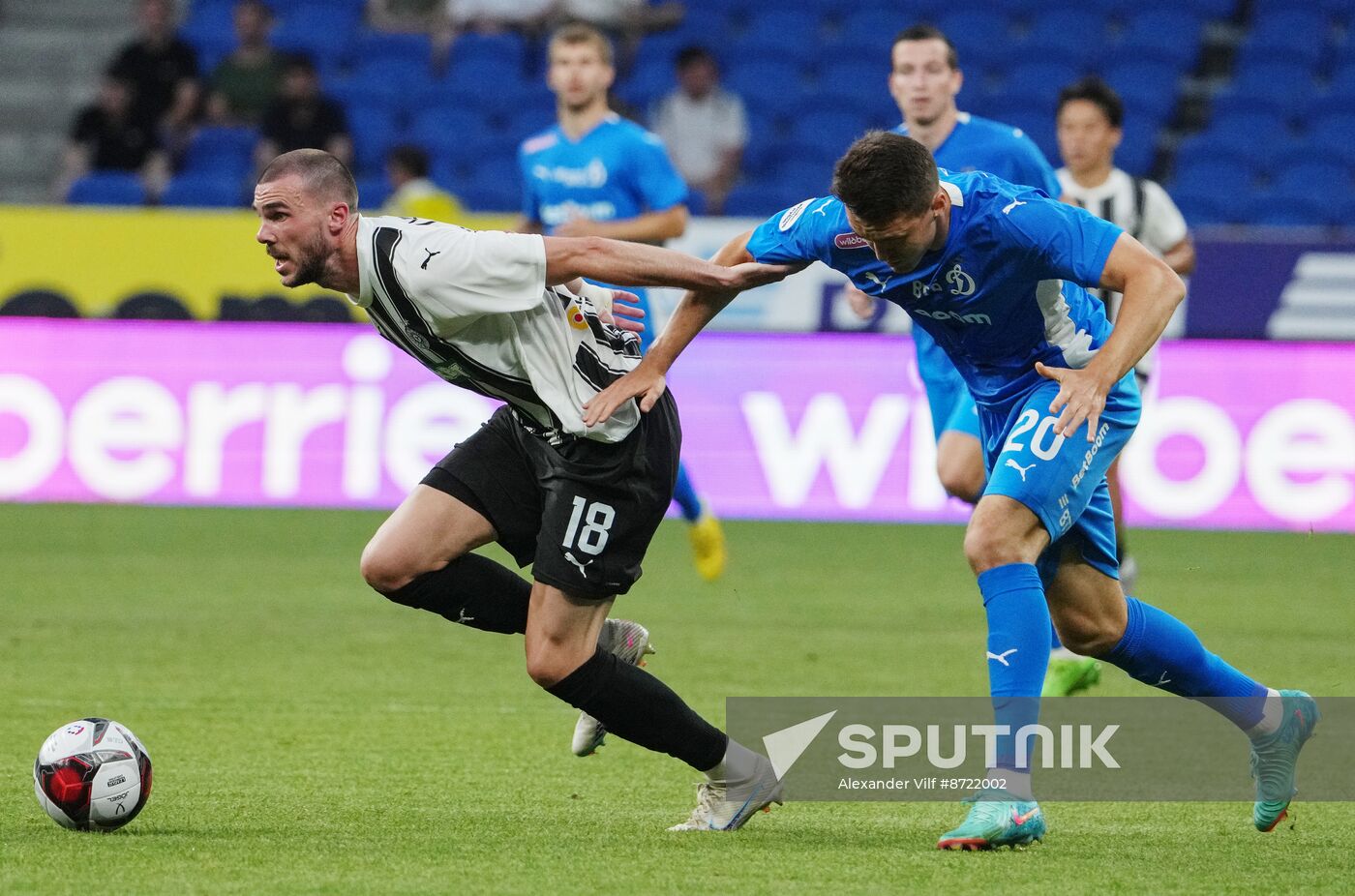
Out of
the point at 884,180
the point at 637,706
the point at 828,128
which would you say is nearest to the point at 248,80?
the point at 828,128

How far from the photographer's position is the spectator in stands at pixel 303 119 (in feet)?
50.3

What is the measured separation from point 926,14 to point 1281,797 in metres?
12.8

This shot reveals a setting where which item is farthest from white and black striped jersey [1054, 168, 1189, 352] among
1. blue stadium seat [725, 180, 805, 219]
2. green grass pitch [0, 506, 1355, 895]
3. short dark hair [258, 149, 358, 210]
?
blue stadium seat [725, 180, 805, 219]

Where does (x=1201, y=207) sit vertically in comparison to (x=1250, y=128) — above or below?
below

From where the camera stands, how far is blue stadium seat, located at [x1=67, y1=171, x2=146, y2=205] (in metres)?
15.6

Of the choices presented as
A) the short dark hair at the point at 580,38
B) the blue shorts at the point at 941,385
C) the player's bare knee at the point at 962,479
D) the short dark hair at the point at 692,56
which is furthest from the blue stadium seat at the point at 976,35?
the player's bare knee at the point at 962,479

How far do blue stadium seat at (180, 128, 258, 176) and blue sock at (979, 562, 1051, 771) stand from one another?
40.5 ft

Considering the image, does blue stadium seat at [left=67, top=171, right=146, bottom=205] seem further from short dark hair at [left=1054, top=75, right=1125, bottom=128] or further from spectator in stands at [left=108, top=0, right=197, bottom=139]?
short dark hair at [left=1054, top=75, right=1125, bottom=128]

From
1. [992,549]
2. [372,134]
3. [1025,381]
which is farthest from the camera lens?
[372,134]

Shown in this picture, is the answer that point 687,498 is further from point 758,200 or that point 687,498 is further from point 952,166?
point 758,200

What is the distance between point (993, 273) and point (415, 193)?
9697mm

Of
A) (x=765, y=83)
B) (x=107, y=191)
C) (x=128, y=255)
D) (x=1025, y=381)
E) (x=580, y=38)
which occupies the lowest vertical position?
(x=128, y=255)

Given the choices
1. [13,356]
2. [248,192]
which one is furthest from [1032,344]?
[248,192]

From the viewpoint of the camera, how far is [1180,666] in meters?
4.98
